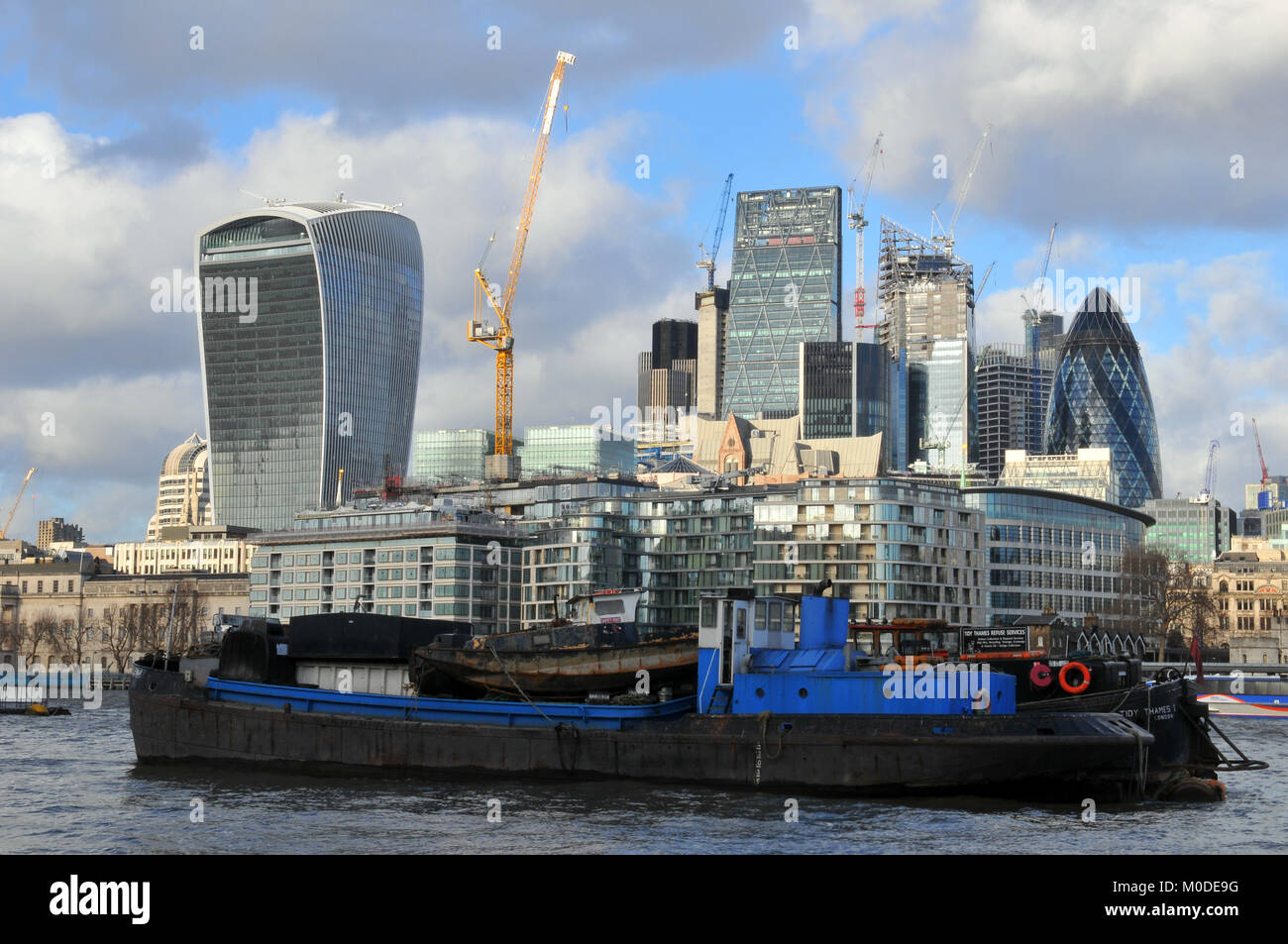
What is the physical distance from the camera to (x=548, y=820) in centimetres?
4981

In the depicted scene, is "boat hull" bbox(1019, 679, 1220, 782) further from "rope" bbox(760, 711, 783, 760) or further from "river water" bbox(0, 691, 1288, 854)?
"rope" bbox(760, 711, 783, 760)

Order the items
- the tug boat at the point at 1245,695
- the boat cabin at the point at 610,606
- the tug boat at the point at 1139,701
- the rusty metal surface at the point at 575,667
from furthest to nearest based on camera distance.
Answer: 1. the tug boat at the point at 1245,695
2. the boat cabin at the point at 610,606
3. the rusty metal surface at the point at 575,667
4. the tug boat at the point at 1139,701

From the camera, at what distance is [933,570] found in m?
173

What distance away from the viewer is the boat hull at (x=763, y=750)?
5491cm

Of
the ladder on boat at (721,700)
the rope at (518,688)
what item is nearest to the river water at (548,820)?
the rope at (518,688)

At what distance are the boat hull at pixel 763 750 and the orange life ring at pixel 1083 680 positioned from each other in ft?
20.0

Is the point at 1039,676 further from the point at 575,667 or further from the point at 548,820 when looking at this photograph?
the point at 548,820

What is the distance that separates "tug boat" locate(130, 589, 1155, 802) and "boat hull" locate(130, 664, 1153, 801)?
0.19ft

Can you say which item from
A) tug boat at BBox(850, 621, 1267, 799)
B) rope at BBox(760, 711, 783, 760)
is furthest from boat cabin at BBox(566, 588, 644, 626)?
rope at BBox(760, 711, 783, 760)

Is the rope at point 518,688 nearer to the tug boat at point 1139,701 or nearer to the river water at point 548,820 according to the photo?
the river water at point 548,820
